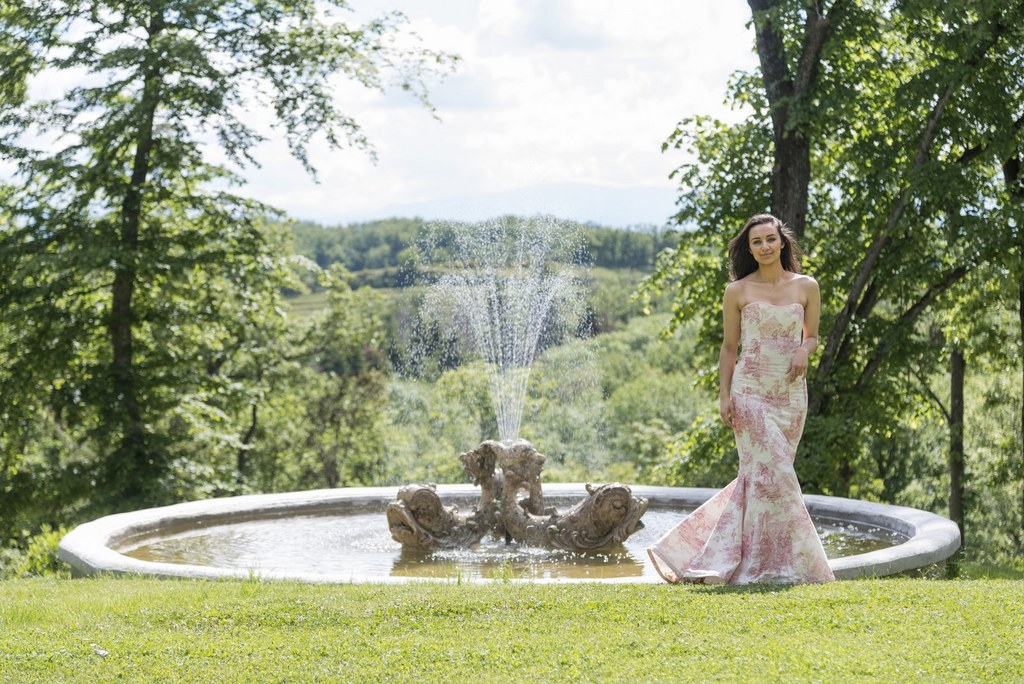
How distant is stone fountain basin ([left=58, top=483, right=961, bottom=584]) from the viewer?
671cm

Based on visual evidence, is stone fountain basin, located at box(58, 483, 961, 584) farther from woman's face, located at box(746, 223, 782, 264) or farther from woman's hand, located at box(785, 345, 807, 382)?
woman's face, located at box(746, 223, 782, 264)

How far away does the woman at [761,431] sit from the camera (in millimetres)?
6465

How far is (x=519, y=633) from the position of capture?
503 cm

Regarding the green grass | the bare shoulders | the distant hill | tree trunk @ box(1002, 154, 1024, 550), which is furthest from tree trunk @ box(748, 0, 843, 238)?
the distant hill

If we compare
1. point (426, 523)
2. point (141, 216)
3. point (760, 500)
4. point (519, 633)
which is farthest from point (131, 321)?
point (519, 633)

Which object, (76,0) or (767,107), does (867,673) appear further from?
(76,0)

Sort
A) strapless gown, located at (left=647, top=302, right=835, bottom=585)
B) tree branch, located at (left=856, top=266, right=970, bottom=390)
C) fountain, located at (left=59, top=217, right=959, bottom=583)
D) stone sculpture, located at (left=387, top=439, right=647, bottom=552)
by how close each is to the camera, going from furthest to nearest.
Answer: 1. tree branch, located at (left=856, top=266, right=970, bottom=390)
2. stone sculpture, located at (left=387, top=439, right=647, bottom=552)
3. fountain, located at (left=59, top=217, right=959, bottom=583)
4. strapless gown, located at (left=647, top=302, right=835, bottom=585)

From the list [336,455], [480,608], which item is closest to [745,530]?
[480,608]

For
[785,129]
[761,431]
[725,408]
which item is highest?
[785,129]

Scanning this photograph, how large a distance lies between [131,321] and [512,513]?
9.21 m

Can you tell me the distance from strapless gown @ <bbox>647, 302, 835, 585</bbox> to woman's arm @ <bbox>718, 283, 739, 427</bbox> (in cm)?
5

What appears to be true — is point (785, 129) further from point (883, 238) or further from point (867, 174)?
point (883, 238)

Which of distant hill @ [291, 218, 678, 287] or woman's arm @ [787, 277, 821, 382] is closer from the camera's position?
woman's arm @ [787, 277, 821, 382]

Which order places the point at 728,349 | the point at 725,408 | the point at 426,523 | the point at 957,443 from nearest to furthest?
the point at 725,408 < the point at 728,349 < the point at 426,523 < the point at 957,443
